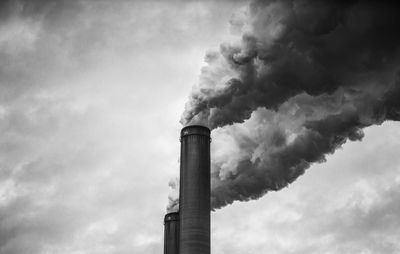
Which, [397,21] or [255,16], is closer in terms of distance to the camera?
[397,21]

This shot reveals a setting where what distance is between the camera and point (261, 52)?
37.3 m

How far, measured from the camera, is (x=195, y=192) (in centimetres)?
3694

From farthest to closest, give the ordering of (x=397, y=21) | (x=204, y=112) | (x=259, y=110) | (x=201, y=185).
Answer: (x=259, y=110), (x=204, y=112), (x=201, y=185), (x=397, y=21)

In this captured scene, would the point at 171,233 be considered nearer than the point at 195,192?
No

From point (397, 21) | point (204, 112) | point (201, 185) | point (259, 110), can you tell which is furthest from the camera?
point (259, 110)

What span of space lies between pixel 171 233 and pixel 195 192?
21.7ft

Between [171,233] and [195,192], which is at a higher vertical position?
[195,192]

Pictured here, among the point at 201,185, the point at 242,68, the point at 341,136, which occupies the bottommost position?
the point at 201,185

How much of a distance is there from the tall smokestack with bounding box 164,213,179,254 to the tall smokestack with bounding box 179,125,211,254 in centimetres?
513

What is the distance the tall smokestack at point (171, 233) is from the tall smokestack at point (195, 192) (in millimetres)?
5130

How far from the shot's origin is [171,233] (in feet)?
139

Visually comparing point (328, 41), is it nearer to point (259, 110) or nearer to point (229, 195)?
point (259, 110)

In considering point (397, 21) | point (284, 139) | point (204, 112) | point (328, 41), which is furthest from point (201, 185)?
point (397, 21)

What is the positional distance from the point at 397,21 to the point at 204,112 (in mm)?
12828
